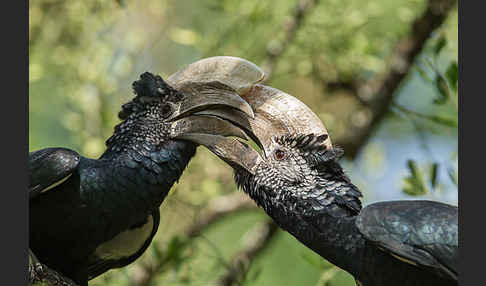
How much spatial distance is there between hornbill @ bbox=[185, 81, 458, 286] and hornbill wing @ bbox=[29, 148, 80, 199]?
22.3 inches

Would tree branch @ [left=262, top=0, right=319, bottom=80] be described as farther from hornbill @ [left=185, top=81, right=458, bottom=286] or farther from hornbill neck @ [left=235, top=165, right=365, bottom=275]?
hornbill neck @ [left=235, top=165, right=365, bottom=275]

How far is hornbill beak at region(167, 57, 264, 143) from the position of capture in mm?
3143

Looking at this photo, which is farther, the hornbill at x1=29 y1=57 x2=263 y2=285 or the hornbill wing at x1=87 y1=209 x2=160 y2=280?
the hornbill wing at x1=87 y1=209 x2=160 y2=280

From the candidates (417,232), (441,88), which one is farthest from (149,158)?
(441,88)

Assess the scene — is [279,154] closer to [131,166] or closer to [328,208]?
[328,208]

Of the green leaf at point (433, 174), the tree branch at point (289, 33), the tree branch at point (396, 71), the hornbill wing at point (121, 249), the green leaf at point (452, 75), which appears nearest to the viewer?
the hornbill wing at point (121, 249)

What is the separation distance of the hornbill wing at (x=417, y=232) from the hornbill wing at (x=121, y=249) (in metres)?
1.16

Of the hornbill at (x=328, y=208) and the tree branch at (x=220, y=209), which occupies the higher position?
the hornbill at (x=328, y=208)

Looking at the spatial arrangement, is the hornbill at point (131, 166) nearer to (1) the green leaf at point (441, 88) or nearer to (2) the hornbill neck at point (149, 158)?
(2) the hornbill neck at point (149, 158)

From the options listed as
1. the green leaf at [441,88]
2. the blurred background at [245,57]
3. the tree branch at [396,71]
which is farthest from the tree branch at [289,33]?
the green leaf at [441,88]

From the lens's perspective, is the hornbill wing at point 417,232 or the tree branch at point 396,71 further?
the tree branch at point 396,71

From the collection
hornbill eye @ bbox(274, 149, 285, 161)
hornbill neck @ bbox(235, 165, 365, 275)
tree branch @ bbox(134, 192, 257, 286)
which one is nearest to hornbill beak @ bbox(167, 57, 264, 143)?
hornbill eye @ bbox(274, 149, 285, 161)

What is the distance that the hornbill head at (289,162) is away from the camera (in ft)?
10.0

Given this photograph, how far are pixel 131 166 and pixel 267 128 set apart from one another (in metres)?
0.64
